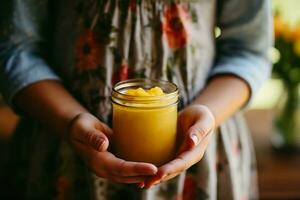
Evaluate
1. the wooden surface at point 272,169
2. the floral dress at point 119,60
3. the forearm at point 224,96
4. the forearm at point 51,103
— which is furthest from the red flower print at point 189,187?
the wooden surface at point 272,169

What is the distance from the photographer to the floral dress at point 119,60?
83 cm

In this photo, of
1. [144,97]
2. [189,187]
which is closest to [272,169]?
[189,187]

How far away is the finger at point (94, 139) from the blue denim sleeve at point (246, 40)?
30 centimetres

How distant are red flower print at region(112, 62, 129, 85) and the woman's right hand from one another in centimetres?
10

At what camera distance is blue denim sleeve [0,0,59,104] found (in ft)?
2.69

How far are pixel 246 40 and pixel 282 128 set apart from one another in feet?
2.00

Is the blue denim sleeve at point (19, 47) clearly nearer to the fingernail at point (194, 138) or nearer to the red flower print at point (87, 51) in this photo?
the red flower print at point (87, 51)

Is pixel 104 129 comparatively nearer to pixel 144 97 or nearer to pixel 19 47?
pixel 144 97

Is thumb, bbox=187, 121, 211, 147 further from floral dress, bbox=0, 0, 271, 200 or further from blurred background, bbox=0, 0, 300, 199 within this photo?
blurred background, bbox=0, 0, 300, 199

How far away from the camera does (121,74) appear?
83cm

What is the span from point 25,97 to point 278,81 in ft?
2.88

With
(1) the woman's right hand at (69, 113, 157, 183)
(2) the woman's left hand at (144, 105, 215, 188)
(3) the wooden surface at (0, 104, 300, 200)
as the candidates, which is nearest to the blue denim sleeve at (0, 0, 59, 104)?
(1) the woman's right hand at (69, 113, 157, 183)

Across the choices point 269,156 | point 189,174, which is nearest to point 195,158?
point 189,174

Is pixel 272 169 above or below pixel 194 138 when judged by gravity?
below
